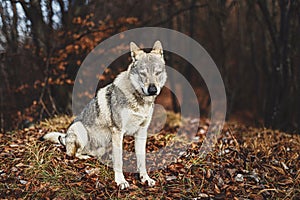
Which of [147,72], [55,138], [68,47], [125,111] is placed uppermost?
[68,47]

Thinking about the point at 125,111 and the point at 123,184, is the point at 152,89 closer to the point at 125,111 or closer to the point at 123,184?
the point at 125,111

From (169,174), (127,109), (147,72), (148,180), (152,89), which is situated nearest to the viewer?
(152,89)

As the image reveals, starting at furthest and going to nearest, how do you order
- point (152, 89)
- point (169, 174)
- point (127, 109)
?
point (169, 174)
point (127, 109)
point (152, 89)

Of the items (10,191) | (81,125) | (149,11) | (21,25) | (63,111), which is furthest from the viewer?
(149,11)

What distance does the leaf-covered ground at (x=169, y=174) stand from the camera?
4.52 m

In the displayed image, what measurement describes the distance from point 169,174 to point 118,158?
3.04 feet

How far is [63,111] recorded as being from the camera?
906 cm

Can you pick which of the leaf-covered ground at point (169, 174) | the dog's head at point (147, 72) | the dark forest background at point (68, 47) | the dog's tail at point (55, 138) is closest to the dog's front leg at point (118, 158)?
the leaf-covered ground at point (169, 174)

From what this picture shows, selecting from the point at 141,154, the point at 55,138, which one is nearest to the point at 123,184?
the point at 141,154

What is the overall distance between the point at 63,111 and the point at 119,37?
99.5 inches

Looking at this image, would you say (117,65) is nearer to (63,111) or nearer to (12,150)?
(63,111)

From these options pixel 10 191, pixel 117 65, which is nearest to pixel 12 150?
pixel 10 191

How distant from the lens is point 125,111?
4582mm

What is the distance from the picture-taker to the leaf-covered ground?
4.52m
